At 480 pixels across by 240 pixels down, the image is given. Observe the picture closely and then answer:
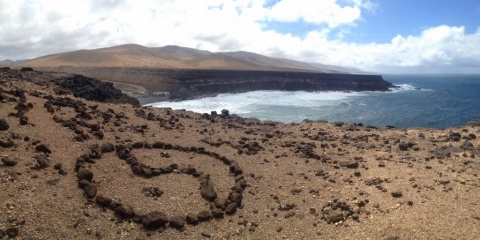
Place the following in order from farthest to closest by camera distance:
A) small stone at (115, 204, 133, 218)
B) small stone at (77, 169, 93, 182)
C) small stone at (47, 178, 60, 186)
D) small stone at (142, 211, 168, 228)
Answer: small stone at (77, 169, 93, 182)
small stone at (47, 178, 60, 186)
small stone at (115, 204, 133, 218)
small stone at (142, 211, 168, 228)

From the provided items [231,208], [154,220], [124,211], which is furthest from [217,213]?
[124,211]

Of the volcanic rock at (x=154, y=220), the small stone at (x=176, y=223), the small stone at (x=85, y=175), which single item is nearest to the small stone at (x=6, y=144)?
the small stone at (x=85, y=175)

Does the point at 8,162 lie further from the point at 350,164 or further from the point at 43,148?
the point at 350,164

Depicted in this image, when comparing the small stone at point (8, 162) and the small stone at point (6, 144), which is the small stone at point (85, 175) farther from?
the small stone at point (6, 144)

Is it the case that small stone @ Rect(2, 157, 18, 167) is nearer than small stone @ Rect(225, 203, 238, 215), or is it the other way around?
small stone @ Rect(2, 157, 18, 167)

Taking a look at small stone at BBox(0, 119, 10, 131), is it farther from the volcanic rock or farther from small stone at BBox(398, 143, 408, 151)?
small stone at BBox(398, 143, 408, 151)

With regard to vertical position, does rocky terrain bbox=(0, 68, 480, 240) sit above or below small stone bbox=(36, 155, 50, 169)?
below

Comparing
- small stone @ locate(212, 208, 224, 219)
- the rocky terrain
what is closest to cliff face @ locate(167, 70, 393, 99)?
the rocky terrain
